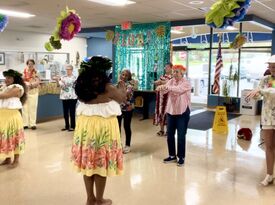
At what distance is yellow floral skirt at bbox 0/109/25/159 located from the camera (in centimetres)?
421

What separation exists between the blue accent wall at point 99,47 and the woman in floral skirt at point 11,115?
8511 millimetres

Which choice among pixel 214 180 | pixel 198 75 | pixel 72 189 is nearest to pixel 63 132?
pixel 72 189

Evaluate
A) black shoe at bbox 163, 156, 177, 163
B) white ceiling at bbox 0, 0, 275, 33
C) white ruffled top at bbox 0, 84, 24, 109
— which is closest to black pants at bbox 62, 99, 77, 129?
white ceiling at bbox 0, 0, 275, 33

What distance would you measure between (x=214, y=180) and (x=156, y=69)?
4914 mm

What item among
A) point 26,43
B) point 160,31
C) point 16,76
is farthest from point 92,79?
point 26,43

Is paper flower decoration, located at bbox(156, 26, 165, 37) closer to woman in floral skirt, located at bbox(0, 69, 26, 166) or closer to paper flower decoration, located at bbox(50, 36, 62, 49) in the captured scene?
paper flower decoration, located at bbox(50, 36, 62, 49)

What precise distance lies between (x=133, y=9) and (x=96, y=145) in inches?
173

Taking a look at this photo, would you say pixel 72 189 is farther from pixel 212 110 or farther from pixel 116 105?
pixel 212 110

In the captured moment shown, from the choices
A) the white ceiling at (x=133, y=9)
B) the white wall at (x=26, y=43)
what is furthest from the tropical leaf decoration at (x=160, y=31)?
the white wall at (x=26, y=43)

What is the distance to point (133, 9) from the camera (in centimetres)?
663

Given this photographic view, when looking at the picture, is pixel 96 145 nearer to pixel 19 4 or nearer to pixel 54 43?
pixel 54 43

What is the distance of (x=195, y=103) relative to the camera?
38.9ft

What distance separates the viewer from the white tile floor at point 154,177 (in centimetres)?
341

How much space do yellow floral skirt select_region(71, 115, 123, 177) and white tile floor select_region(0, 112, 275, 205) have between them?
552mm
